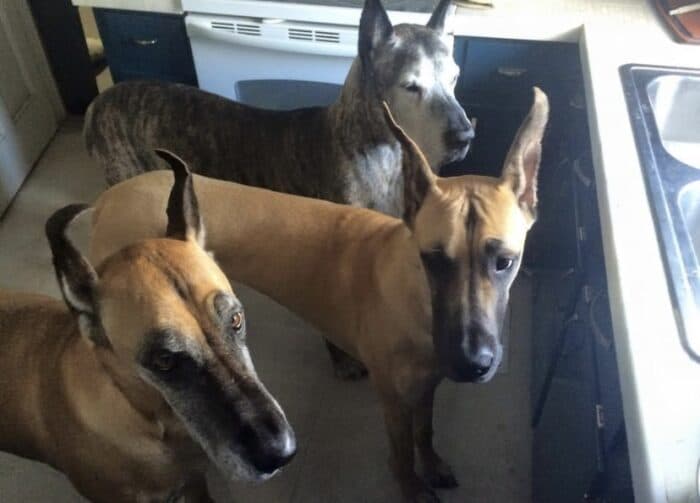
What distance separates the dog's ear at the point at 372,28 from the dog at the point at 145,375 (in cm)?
77

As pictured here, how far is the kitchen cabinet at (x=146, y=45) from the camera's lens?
207 centimetres

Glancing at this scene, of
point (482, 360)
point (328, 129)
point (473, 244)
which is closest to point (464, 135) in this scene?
point (328, 129)

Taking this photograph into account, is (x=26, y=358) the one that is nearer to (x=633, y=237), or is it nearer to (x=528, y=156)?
(x=528, y=156)

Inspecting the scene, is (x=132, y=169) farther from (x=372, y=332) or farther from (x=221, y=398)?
(x=221, y=398)

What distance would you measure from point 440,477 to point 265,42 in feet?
4.47

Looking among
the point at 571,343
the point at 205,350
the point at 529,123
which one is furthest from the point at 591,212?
the point at 205,350

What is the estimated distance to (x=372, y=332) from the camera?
1489mm

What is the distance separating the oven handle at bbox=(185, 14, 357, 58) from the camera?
195cm

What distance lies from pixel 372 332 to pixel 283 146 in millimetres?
784

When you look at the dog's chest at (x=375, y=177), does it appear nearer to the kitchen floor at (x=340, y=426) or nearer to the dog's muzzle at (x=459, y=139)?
the dog's muzzle at (x=459, y=139)

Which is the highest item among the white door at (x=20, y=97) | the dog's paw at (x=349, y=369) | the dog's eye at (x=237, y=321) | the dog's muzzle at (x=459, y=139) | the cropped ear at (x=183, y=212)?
the cropped ear at (x=183, y=212)

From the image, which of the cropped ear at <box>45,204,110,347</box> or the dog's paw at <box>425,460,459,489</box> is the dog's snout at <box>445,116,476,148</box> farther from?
the cropped ear at <box>45,204,110,347</box>

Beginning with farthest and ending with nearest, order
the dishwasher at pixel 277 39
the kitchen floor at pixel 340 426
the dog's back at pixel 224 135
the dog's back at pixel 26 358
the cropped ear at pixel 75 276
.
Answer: the dog's back at pixel 224 135
the dishwasher at pixel 277 39
the kitchen floor at pixel 340 426
the dog's back at pixel 26 358
the cropped ear at pixel 75 276

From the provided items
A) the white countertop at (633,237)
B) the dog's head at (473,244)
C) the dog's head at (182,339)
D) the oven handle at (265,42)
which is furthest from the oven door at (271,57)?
the dog's head at (182,339)
